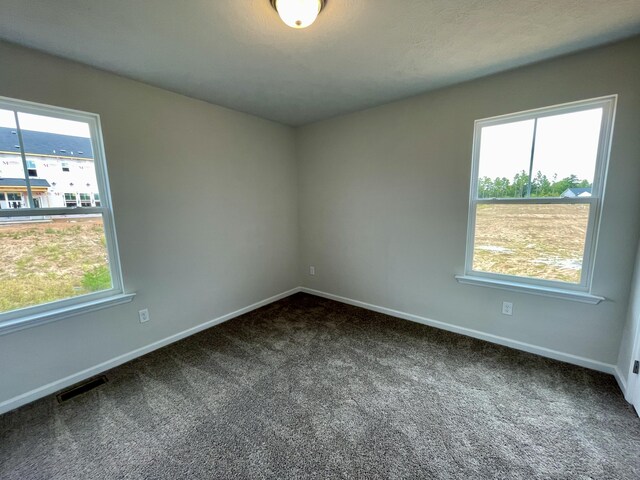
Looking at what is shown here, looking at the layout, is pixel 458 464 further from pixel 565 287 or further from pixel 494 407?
pixel 565 287

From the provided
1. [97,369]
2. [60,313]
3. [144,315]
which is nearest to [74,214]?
[60,313]

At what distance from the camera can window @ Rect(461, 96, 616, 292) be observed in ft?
6.56

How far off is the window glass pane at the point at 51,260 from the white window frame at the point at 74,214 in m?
0.04

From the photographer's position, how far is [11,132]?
5.83 feet

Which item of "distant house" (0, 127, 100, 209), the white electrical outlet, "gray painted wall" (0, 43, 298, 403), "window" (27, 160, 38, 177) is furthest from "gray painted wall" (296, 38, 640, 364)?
"window" (27, 160, 38, 177)

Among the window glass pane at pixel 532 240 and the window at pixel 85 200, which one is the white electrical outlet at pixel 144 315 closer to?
the window at pixel 85 200

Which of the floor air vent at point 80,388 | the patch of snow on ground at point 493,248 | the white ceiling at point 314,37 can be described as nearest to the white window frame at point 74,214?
the white ceiling at point 314,37

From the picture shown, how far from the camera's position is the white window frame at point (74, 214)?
1.78 m

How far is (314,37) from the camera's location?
5.47ft

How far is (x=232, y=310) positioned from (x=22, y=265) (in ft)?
5.98

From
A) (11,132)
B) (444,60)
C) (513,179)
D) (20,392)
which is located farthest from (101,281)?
(513,179)

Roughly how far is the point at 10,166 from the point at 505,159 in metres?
3.90

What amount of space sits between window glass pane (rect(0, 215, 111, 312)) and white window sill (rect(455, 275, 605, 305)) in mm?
3361

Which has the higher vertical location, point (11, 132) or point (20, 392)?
point (11, 132)
